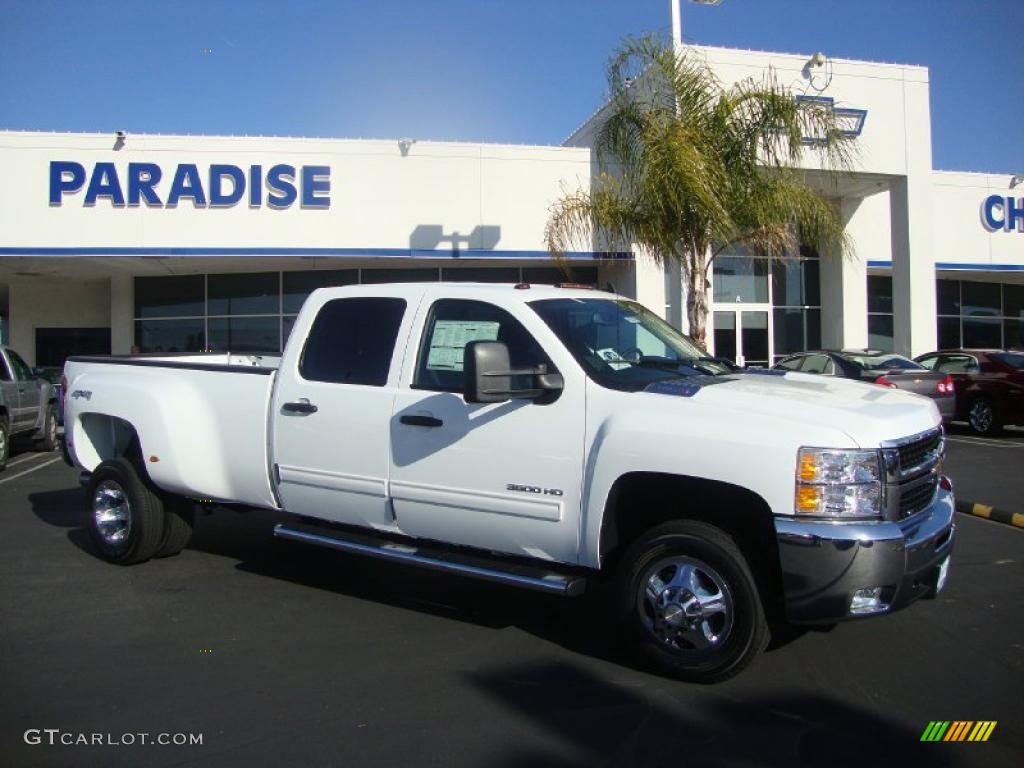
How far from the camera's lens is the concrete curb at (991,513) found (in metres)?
7.70

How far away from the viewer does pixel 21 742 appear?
3.79 metres

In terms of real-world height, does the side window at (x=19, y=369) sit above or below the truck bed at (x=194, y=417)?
above

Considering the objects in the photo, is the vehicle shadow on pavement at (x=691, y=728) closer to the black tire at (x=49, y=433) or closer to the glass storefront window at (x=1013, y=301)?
the black tire at (x=49, y=433)

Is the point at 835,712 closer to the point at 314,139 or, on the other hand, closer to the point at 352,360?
the point at 352,360

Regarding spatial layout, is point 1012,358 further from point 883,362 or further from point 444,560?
point 444,560

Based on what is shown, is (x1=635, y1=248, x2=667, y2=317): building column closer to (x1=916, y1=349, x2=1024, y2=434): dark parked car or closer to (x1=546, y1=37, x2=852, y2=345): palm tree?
(x1=916, y1=349, x2=1024, y2=434): dark parked car

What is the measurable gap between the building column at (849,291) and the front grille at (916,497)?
18554 mm

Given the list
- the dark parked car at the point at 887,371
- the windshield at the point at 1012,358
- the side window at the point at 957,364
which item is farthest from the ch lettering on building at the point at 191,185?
the windshield at the point at 1012,358

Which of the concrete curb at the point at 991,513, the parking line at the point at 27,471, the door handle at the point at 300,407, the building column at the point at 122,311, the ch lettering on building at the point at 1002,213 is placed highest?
the ch lettering on building at the point at 1002,213

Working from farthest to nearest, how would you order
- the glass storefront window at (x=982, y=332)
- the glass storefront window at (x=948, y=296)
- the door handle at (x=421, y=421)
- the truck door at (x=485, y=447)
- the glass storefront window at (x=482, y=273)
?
the glass storefront window at (x=982, y=332) < the glass storefront window at (x=948, y=296) < the glass storefront window at (x=482, y=273) < the door handle at (x=421, y=421) < the truck door at (x=485, y=447)

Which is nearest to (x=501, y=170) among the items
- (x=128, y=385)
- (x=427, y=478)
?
(x=128, y=385)

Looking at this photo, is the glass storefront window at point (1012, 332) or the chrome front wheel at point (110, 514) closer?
the chrome front wheel at point (110, 514)

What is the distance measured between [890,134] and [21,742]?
69.3ft

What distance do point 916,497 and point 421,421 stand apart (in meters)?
2.65
